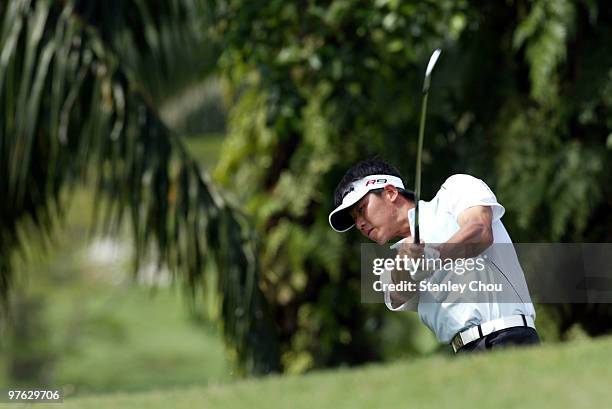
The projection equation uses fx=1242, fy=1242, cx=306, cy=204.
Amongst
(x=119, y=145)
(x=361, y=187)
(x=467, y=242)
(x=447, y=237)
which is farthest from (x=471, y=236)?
(x=119, y=145)

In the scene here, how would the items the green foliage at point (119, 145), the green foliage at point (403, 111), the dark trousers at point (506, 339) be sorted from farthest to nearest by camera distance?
the green foliage at point (403, 111)
the green foliage at point (119, 145)
the dark trousers at point (506, 339)

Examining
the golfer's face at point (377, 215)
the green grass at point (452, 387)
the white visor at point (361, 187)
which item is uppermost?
the white visor at point (361, 187)

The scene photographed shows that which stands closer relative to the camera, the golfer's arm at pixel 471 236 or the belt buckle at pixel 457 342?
the golfer's arm at pixel 471 236

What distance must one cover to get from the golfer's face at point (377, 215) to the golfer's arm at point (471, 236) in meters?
0.38

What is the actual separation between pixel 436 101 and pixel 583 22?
4.33ft

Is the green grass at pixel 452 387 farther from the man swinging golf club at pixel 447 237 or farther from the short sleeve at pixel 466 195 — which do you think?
the short sleeve at pixel 466 195

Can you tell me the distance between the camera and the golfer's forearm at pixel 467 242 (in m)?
4.89

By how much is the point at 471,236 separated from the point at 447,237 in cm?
21

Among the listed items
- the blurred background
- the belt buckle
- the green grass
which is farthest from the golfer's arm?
the blurred background

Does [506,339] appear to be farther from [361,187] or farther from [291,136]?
[291,136]

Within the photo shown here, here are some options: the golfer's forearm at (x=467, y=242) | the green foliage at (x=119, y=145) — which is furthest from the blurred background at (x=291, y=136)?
the golfer's forearm at (x=467, y=242)

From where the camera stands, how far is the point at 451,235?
5109 mm

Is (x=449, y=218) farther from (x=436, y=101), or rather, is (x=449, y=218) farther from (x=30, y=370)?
(x=30, y=370)

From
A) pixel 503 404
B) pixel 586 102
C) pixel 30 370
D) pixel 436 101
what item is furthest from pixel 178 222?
pixel 30 370
